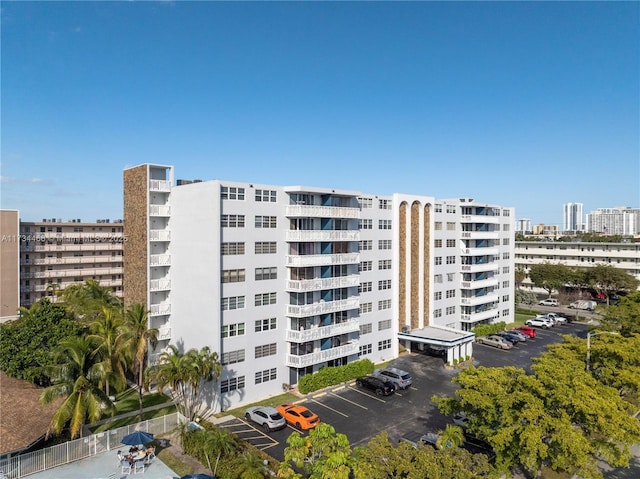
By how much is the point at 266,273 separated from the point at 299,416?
1311cm

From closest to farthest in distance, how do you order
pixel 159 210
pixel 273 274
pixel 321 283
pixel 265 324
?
pixel 265 324
pixel 273 274
pixel 321 283
pixel 159 210

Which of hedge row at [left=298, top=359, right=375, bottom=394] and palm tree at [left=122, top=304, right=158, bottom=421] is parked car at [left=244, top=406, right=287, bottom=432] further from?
Answer: palm tree at [left=122, top=304, right=158, bottom=421]

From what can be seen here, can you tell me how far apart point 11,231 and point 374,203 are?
53524mm

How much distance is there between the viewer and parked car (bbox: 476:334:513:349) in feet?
190

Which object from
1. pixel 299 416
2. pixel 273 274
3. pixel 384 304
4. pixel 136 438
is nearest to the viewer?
pixel 136 438

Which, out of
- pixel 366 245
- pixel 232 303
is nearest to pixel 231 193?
pixel 232 303

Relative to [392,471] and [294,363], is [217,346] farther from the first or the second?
[392,471]

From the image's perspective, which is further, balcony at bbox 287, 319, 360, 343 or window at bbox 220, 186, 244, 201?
balcony at bbox 287, 319, 360, 343

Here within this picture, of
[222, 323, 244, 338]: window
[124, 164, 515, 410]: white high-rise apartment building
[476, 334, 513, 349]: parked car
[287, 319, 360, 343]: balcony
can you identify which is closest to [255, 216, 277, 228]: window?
[124, 164, 515, 410]: white high-rise apartment building

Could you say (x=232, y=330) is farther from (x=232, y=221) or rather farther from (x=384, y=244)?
(x=384, y=244)

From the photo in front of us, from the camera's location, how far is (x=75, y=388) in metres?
27.0

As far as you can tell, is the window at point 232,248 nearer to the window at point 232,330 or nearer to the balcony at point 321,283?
the balcony at point 321,283

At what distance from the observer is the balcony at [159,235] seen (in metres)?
42.0

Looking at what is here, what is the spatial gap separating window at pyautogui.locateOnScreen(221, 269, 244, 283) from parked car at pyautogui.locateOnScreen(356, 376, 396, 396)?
16242 millimetres
